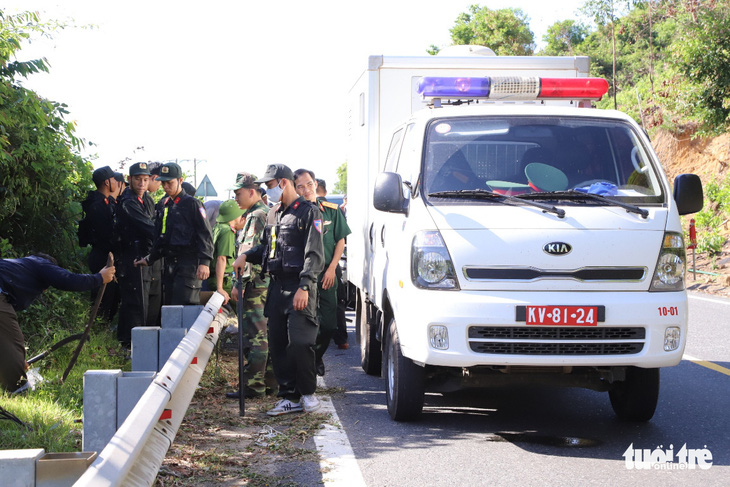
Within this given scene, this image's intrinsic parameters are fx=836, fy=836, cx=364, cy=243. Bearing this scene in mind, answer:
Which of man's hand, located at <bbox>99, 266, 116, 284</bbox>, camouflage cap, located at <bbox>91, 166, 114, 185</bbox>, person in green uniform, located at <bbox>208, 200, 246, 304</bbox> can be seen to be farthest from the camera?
camouflage cap, located at <bbox>91, 166, 114, 185</bbox>

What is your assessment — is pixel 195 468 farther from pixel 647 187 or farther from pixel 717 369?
pixel 717 369

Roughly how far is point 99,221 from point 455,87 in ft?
14.1

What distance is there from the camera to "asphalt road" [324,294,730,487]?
4.96m

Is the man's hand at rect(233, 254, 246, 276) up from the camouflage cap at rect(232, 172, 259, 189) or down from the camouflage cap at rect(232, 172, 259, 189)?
down

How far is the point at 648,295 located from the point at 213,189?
21.2 metres

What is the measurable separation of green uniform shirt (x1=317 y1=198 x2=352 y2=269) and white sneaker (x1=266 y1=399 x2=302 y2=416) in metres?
1.71

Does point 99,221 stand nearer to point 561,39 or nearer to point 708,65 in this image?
point 708,65

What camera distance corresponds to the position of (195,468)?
505cm

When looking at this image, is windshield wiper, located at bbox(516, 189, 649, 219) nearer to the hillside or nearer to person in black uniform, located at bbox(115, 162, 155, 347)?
person in black uniform, located at bbox(115, 162, 155, 347)

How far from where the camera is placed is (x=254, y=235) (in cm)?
791

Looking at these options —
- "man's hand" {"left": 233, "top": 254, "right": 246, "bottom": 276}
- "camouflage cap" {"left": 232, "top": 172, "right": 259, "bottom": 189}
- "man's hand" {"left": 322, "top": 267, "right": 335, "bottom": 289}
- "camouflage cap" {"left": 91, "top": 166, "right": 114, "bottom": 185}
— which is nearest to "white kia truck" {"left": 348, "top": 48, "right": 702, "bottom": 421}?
"man's hand" {"left": 322, "top": 267, "right": 335, "bottom": 289}

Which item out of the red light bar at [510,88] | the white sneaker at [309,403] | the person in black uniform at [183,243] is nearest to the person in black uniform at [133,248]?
the person in black uniform at [183,243]

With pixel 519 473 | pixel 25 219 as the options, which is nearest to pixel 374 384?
pixel 519 473

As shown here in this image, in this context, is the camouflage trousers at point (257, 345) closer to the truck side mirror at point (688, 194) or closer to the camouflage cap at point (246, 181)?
the camouflage cap at point (246, 181)
